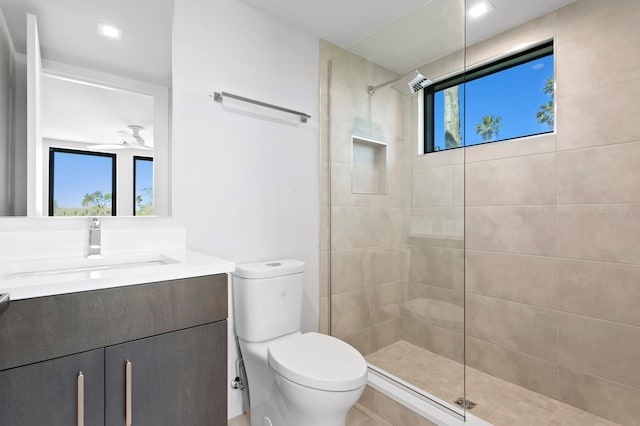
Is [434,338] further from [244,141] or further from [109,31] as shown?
[109,31]

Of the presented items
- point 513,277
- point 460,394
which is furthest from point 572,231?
→ point 460,394

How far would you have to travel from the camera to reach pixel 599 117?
1742mm

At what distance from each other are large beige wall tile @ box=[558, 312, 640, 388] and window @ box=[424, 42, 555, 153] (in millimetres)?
1131

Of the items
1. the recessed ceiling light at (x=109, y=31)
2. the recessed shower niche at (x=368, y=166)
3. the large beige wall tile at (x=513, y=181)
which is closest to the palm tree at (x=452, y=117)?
the recessed shower niche at (x=368, y=166)

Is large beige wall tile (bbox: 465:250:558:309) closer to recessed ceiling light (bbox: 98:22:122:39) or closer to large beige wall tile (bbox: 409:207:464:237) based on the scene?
large beige wall tile (bbox: 409:207:464:237)

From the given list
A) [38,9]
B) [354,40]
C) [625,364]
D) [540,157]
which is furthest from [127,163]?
[625,364]

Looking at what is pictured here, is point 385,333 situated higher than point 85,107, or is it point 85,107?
point 85,107

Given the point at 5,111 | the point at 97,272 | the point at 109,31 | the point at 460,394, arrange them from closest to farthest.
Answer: the point at 97,272
the point at 5,111
the point at 109,31
the point at 460,394

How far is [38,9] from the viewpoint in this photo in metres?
1.31

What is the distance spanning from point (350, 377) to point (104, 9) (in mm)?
1878

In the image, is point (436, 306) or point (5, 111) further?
point (436, 306)

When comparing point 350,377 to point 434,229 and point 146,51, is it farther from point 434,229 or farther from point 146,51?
point 146,51

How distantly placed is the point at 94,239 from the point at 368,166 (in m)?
1.47

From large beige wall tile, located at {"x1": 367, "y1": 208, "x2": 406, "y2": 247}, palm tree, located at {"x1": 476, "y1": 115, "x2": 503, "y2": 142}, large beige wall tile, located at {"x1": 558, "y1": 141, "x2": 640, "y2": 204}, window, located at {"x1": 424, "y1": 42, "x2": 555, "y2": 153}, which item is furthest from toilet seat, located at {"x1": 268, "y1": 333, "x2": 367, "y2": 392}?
palm tree, located at {"x1": 476, "y1": 115, "x2": 503, "y2": 142}
